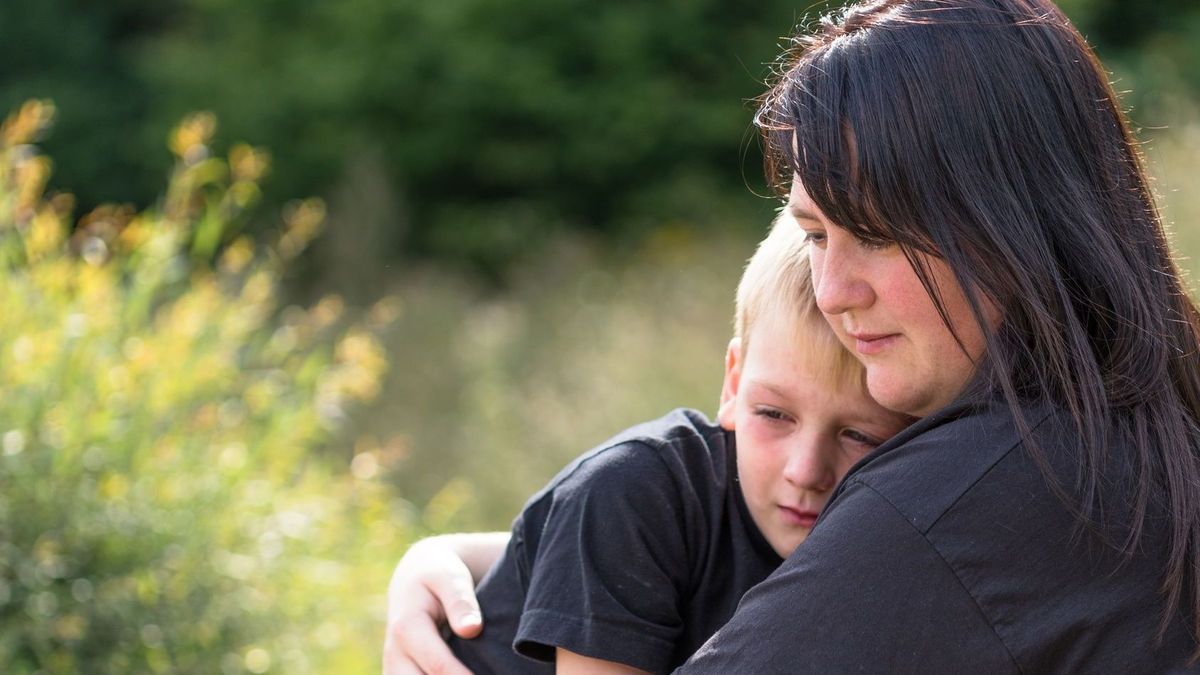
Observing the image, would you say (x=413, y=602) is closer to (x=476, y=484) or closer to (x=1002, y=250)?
(x=1002, y=250)

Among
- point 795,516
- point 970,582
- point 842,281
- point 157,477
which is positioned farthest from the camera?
point 157,477

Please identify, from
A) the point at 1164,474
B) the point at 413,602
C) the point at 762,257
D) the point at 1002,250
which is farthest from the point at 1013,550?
the point at 413,602

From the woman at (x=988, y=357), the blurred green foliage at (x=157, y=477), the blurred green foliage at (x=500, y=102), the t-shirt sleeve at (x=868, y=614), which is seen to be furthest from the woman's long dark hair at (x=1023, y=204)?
the blurred green foliage at (x=500, y=102)

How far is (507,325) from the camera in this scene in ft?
31.5

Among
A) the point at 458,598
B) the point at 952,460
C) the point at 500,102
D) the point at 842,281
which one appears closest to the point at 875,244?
the point at 842,281

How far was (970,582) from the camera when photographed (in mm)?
1404

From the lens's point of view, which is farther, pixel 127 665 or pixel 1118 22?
pixel 1118 22

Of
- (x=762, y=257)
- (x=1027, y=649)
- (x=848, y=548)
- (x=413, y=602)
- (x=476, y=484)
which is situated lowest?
(x=476, y=484)

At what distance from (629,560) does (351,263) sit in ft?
31.1

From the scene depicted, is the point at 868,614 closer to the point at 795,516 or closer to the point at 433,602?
the point at 795,516

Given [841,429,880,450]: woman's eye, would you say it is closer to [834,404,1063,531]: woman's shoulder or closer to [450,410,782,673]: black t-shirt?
[450,410,782,673]: black t-shirt

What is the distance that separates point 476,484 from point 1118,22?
662 cm

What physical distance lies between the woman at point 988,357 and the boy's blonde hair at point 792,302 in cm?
16

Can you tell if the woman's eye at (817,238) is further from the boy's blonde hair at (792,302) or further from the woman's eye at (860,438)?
the woman's eye at (860,438)
